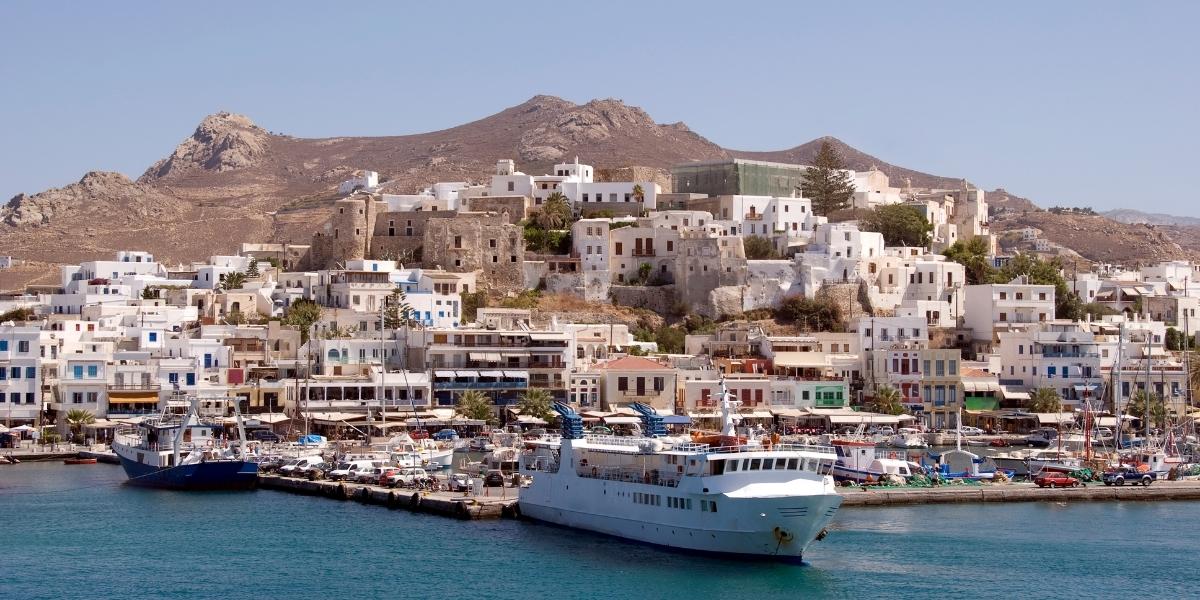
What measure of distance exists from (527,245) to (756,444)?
48040mm

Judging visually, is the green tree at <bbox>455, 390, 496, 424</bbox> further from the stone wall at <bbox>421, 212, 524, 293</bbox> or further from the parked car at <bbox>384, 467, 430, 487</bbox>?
the stone wall at <bbox>421, 212, 524, 293</bbox>

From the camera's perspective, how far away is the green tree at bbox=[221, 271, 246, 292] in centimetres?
8775

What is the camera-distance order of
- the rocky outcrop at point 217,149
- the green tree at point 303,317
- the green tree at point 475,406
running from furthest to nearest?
1. the rocky outcrop at point 217,149
2. the green tree at point 303,317
3. the green tree at point 475,406

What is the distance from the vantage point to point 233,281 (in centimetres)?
8806

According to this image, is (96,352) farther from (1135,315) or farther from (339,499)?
(1135,315)

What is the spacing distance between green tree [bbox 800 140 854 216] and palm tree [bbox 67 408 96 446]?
145 ft

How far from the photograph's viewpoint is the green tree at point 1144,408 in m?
76.1

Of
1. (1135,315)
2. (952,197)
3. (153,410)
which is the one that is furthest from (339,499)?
(952,197)

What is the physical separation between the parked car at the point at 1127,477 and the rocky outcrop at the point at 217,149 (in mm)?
133326

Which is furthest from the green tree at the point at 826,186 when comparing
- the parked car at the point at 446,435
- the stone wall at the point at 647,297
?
the parked car at the point at 446,435

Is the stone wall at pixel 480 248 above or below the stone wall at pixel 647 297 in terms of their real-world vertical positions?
above

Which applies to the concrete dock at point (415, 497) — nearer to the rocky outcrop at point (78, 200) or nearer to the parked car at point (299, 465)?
the parked car at point (299, 465)

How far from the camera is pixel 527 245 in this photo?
9200cm

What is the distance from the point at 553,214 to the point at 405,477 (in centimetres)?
3535
